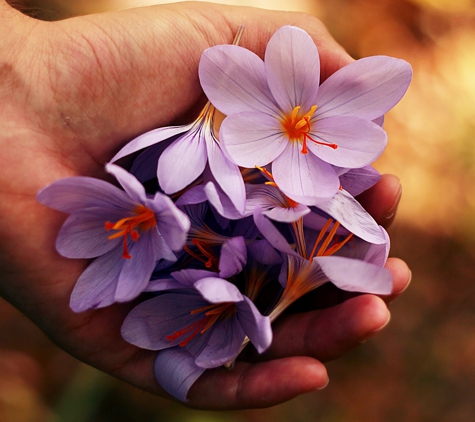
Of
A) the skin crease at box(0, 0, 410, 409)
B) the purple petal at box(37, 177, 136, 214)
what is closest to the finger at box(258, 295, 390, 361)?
the skin crease at box(0, 0, 410, 409)

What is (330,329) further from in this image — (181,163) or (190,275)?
(181,163)

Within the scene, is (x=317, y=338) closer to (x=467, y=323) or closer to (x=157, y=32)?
(x=157, y=32)

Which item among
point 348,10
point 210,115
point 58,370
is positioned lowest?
point 58,370

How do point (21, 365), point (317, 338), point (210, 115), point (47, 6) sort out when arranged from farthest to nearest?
point (47, 6), point (21, 365), point (210, 115), point (317, 338)

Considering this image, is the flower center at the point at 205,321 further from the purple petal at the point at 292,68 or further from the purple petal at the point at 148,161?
the purple petal at the point at 292,68

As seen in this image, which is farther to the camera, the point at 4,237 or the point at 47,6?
the point at 47,6

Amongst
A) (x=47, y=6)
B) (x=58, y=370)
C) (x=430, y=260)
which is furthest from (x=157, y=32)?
(x=430, y=260)

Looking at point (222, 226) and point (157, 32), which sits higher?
point (157, 32)
